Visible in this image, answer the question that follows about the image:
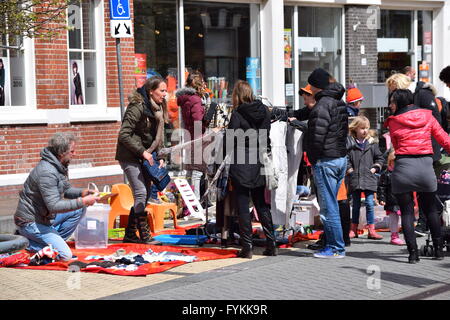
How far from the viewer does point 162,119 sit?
10.7 m

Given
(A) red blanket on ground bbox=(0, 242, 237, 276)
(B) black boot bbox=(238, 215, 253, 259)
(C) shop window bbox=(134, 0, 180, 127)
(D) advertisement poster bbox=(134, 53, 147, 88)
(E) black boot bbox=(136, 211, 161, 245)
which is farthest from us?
(C) shop window bbox=(134, 0, 180, 127)

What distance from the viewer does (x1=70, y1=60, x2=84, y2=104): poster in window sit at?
49.7ft

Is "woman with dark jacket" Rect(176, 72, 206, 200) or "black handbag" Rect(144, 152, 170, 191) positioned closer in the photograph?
"black handbag" Rect(144, 152, 170, 191)

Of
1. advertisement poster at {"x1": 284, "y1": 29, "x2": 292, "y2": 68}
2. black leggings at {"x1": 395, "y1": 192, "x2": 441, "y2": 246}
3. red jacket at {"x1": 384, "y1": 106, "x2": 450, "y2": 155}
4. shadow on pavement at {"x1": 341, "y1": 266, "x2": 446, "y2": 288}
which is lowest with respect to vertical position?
shadow on pavement at {"x1": 341, "y1": 266, "x2": 446, "y2": 288}

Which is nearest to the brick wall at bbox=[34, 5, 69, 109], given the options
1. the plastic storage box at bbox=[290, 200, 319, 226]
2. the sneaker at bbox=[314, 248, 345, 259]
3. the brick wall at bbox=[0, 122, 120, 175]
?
the brick wall at bbox=[0, 122, 120, 175]

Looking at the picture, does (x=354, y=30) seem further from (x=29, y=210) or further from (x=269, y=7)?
(x=29, y=210)

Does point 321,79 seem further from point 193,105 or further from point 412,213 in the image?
point 193,105

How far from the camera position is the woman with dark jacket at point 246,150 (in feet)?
31.4

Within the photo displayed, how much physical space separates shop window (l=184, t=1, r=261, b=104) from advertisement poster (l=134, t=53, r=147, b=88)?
1.14 m

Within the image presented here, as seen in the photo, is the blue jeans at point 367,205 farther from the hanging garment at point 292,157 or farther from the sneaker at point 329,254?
the sneaker at point 329,254

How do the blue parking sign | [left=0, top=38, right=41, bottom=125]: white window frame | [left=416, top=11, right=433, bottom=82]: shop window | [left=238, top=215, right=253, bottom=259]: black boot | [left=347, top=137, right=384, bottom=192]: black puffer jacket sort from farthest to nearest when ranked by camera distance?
[left=416, top=11, right=433, bottom=82]: shop window, [left=0, top=38, right=41, bottom=125]: white window frame, the blue parking sign, [left=347, top=137, right=384, bottom=192]: black puffer jacket, [left=238, top=215, right=253, bottom=259]: black boot

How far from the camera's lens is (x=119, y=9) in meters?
12.6

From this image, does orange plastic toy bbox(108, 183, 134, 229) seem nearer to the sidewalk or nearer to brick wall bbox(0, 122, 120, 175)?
the sidewalk

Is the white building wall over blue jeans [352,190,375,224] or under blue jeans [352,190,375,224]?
over
